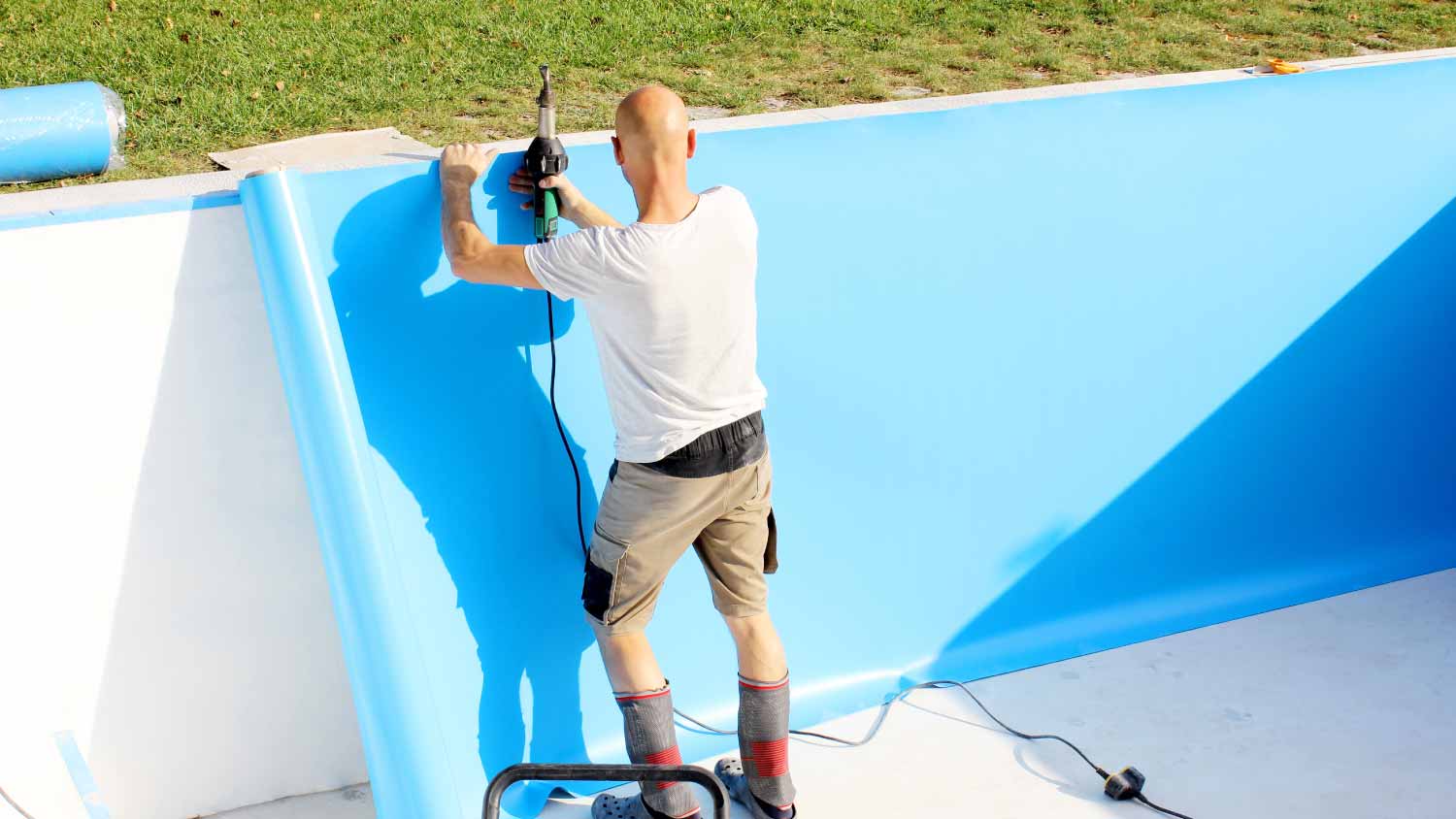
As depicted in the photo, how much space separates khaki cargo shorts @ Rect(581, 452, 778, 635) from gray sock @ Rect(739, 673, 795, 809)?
0.19 metres

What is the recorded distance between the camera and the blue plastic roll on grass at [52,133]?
3928mm

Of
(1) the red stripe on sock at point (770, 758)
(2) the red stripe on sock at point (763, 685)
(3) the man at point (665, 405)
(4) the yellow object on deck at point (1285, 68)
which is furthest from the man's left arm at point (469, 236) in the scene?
(4) the yellow object on deck at point (1285, 68)

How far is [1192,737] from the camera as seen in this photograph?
12.0 feet

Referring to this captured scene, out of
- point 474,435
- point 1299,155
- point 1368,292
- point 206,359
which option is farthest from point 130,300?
point 1368,292

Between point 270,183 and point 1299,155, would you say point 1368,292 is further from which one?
point 270,183

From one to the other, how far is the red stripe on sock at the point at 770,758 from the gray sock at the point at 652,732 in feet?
0.65

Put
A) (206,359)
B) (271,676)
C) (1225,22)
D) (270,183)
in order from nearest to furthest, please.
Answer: (270,183)
(206,359)
(271,676)
(1225,22)

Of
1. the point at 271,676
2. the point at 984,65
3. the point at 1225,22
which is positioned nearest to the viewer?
the point at 271,676

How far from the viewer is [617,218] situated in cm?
329

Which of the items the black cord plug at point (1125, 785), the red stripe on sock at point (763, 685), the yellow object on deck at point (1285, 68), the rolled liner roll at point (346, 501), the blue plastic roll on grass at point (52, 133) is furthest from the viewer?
the yellow object on deck at point (1285, 68)

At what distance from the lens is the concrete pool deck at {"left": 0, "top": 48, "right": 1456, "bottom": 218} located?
2982 mm

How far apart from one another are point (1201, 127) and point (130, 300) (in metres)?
3.07

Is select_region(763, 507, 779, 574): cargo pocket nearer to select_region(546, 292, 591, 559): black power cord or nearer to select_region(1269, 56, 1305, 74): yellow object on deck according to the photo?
select_region(546, 292, 591, 559): black power cord

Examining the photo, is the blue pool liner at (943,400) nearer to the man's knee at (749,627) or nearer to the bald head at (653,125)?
the man's knee at (749,627)
